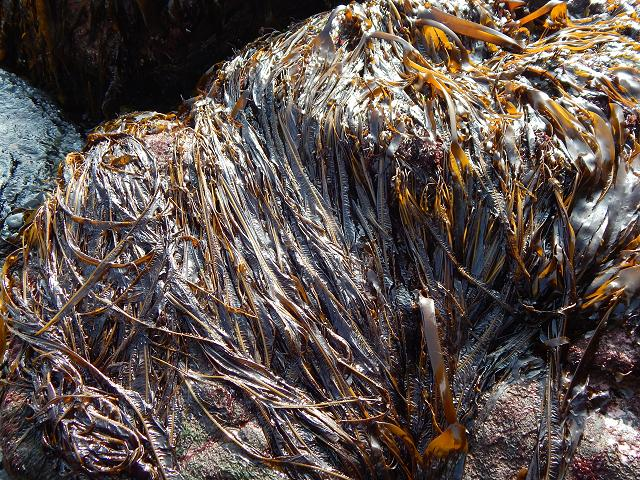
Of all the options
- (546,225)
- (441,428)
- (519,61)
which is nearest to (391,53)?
(519,61)

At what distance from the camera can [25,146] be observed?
2.61 metres

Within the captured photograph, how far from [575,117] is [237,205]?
1070mm

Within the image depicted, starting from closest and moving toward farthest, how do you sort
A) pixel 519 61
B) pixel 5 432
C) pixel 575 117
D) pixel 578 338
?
pixel 578 338
pixel 5 432
pixel 575 117
pixel 519 61

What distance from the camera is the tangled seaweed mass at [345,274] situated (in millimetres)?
1464

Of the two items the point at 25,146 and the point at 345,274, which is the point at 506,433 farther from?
the point at 25,146

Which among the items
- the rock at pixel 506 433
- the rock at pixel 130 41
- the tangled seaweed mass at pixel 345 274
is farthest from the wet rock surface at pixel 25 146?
the rock at pixel 506 433

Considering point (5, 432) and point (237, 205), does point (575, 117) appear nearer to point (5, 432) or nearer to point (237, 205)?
point (237, 205)

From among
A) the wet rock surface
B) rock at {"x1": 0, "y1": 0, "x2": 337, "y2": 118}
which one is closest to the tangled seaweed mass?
the wet rock surface

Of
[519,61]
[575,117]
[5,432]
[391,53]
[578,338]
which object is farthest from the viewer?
[391,53]

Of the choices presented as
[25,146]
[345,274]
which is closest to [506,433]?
[345,274]

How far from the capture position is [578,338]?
4.82ft

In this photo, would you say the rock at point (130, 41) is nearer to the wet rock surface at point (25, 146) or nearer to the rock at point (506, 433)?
the wet rock surface at point (25, 146)

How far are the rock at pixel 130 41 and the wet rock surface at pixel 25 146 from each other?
0.13 meters

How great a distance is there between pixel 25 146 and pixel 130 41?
2.31 feet
